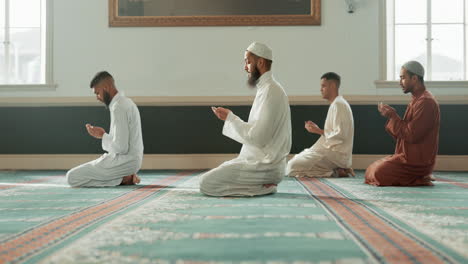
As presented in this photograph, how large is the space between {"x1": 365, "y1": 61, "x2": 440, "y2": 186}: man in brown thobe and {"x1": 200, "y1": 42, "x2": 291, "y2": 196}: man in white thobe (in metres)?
1.30

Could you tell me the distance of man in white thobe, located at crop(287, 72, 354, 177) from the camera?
19.3 feet

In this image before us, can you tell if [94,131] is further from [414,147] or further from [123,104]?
[414,147]

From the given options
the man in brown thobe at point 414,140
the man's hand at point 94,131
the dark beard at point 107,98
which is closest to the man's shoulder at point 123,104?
the dark beard at point 107,98

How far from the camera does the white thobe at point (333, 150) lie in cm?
A: 588

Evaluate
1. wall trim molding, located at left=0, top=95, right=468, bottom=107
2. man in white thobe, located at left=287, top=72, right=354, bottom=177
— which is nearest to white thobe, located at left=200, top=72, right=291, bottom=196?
man in white thobe, located at left=287, top=72, right=354, bottom=177

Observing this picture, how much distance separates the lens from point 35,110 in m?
7.48

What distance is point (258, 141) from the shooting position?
387 cm

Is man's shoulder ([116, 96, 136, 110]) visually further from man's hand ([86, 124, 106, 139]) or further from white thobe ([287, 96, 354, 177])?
white thobe ([287, 96, 354, 177])

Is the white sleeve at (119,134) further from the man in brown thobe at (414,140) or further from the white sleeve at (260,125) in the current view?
the man in brown thobe at (414,140)

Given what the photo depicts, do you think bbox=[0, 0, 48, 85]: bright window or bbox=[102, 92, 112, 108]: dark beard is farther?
bbox=[0, 0, 48, 85]: bright window

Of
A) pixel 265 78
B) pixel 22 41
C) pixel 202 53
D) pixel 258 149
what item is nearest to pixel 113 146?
pixel 258 149

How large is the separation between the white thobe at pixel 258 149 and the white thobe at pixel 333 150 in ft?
6.63

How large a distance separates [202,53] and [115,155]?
3.06 metres

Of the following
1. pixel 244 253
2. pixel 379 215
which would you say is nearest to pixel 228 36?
pixel 379 215
